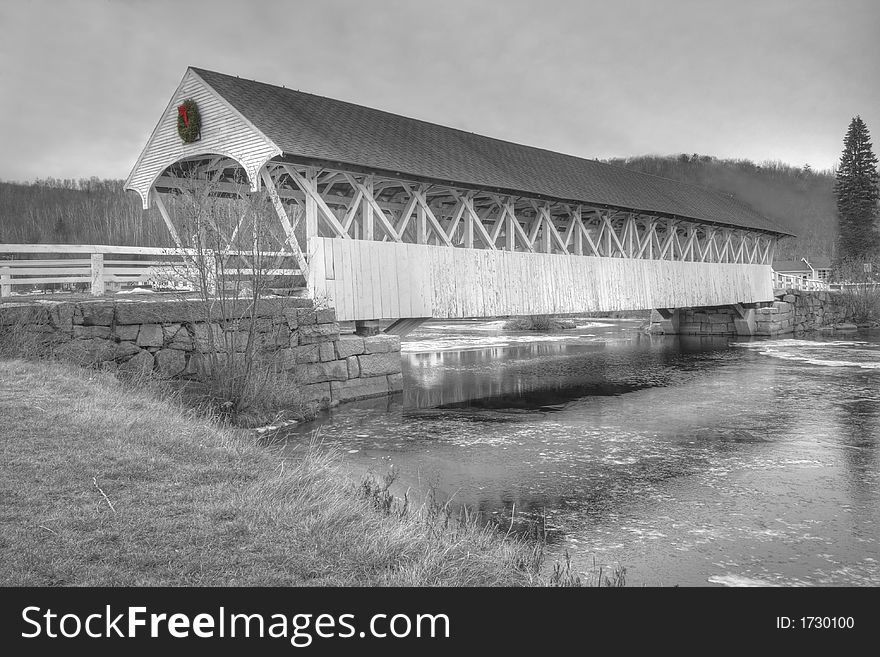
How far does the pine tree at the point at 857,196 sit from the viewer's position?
46.9m

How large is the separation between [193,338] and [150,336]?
0.63 metres

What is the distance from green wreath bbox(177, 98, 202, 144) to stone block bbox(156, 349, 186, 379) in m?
4.97

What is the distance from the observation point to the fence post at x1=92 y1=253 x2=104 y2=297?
10758 mm

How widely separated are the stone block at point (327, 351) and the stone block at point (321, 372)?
3.9 inches

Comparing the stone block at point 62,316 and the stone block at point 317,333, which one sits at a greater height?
the stone block at point 62,316

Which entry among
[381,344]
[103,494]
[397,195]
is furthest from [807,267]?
[103,494]

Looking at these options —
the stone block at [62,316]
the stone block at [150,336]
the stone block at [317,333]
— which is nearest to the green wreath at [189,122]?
the stone block at [317,333]

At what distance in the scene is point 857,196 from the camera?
47.4 m

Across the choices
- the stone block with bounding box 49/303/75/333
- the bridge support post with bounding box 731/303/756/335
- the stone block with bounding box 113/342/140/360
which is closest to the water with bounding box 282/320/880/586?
the stone block with bounding box 113/342/140/360

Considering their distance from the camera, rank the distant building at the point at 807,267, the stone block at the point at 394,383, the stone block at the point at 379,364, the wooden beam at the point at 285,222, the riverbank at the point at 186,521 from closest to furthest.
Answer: the riverbank at the point at 186,521, the wooden beam at the point at 285,222, the stone block at the point at 379,364, the stone block at the point at 394,383, the distant building at the point at 807,267

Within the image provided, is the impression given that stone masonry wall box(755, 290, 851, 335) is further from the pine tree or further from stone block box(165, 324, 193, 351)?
stone block box(165, 324, 193, 351)

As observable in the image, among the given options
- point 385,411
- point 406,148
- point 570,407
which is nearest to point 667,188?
point 406,148

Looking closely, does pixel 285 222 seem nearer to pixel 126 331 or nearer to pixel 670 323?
pixel 126 331

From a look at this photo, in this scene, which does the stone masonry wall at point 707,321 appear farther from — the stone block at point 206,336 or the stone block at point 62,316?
the stone block at point 62,316
